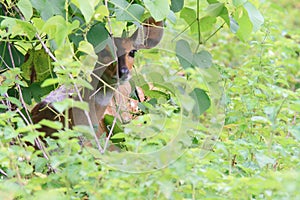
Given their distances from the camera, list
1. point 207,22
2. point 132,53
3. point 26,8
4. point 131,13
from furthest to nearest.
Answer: point 132,53
point 207,22
point 131,13
point 26,8

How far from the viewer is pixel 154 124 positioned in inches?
84.8

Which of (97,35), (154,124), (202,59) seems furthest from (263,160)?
(97,35)

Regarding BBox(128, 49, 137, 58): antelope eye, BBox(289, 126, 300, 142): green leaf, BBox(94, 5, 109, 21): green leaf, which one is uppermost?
BBox(94, 5, 109, 21): green leaf

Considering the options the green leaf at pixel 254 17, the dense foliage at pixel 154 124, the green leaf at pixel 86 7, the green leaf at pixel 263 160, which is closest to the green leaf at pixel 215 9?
→ the dense foliage at pixel 154 124

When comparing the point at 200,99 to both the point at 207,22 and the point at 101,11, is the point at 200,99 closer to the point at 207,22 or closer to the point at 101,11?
the point at 207,22

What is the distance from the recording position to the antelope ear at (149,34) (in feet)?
9.44

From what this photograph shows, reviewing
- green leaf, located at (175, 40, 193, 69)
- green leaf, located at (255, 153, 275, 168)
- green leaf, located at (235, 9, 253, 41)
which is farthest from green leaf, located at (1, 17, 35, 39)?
green leaf, located at (255, 153, 275, 168)

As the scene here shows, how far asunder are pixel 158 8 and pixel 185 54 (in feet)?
0.78

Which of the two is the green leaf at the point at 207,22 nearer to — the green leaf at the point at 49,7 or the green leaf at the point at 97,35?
the green leaf at the point at 97,35

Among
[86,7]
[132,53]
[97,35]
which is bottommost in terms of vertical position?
[132,53]

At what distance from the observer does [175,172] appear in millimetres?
1904

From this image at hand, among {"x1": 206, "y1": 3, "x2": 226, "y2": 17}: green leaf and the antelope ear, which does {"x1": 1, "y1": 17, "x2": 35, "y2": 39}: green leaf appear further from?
{"x1": 206, "y1": 3, "x2": 226, "y2": 17}: green leaf

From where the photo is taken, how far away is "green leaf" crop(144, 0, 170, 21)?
2.54m

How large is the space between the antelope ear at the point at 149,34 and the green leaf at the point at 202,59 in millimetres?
218
